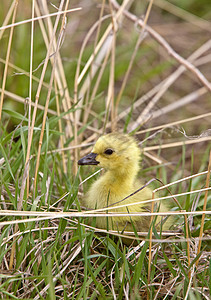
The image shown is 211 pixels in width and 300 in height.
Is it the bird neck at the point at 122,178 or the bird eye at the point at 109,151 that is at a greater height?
the bird eye at the point at 109,151

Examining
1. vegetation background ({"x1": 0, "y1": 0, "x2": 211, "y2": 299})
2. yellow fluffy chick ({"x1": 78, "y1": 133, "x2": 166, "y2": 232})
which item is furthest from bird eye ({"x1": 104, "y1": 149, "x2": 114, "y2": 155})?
vegetation background ({"x1": 0, "y1": 0, "x2": 211, "y2": 299})

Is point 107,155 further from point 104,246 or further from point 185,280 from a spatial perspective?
point 185,280

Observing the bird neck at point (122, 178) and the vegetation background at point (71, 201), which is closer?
the vegetation background at point (71, 201)

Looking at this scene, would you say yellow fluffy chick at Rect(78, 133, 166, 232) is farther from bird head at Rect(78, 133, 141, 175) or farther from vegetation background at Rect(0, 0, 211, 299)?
vegetation background at Rect(0, 0, 211, 299)

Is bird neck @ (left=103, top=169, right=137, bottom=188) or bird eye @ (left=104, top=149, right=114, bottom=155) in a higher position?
bird eye @ (left=104, top=149, right=114, bottom=155)

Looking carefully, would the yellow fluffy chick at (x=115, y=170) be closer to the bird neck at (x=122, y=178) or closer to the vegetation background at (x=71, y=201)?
the bird neck at (x=122, y=178)

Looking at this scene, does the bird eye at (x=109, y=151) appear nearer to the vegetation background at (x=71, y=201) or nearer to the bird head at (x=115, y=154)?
the bird head at (x=115, y=154)

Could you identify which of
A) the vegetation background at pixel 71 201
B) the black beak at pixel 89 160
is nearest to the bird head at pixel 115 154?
the black beak at pixel 89 160

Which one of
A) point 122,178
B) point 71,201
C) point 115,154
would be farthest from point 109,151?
point 71,201
